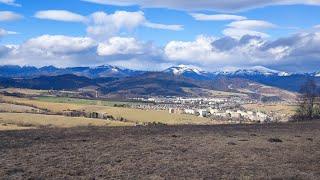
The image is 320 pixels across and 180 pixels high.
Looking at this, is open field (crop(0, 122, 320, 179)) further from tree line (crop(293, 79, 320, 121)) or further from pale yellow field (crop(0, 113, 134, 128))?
tree line (crop(293, 79, 320, 121))

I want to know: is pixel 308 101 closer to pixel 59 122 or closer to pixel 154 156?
pixel 59 122

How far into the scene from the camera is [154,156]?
1142 inches

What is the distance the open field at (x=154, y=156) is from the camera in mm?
23672

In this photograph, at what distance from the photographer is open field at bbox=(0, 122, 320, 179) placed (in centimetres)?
2367

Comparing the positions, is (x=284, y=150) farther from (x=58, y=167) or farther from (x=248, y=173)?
(x=58, y=167)

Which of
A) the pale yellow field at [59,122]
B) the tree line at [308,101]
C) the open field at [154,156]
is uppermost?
the tree line at [308,101]

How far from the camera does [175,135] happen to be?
41438 millimetres

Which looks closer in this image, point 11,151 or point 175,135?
point 11,151

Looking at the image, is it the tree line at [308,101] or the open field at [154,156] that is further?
the tree line at [308,101]

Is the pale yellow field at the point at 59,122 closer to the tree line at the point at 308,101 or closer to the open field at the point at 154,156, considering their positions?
the tree line at the point at 308,101

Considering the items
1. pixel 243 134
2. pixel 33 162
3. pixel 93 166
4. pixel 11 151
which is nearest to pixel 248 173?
pixel 93 166

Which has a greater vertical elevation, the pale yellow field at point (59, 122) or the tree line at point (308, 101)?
the tree line at point (308, 101)

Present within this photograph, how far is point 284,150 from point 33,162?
652 inches

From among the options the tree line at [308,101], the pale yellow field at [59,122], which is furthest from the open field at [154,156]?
the tree line at [308,101]
